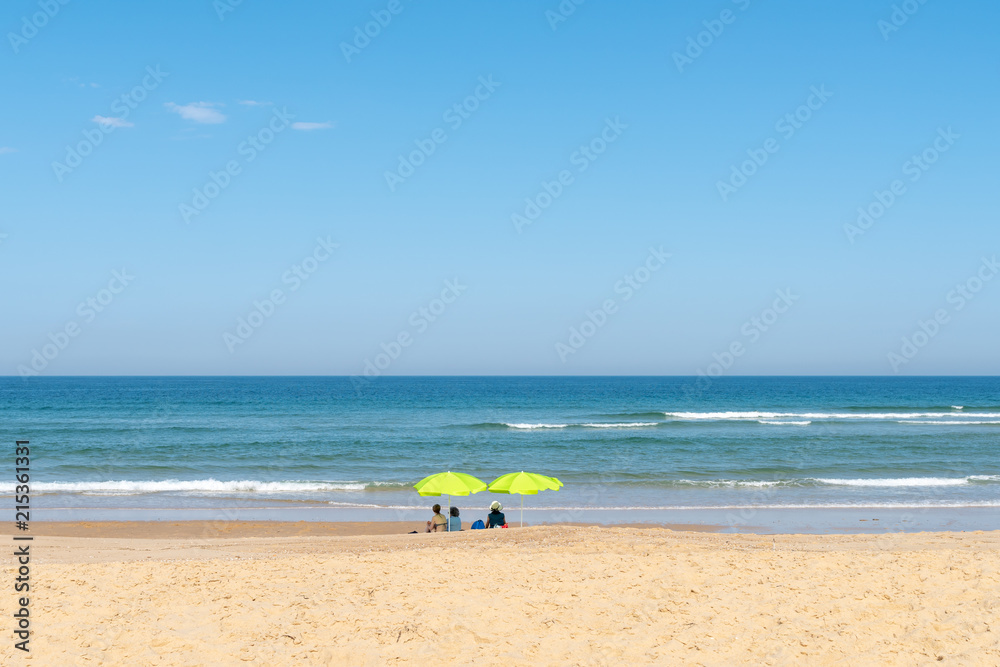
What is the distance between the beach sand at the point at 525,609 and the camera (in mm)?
6953

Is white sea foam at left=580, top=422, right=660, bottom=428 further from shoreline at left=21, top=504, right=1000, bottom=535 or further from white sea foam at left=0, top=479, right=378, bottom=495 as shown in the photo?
shoreline at left=21, top=504, right=1000, bottom=535

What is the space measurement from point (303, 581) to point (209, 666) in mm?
2408

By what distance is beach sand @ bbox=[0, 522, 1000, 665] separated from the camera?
6.95 m

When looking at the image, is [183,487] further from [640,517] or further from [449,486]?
[640,517]

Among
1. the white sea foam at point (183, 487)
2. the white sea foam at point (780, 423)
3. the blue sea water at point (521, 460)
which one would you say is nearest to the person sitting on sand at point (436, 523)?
the blue sea water at point (521, 460)

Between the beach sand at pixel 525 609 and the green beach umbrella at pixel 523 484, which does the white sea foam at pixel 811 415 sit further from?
the beach sand at pixel 525 609

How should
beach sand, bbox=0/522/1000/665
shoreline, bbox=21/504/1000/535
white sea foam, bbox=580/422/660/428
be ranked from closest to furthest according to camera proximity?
1. beach sand, bbox=0/522/1000/665
2. shoreline, bbox=21/504/1000/535
3. white sea foam, bbox=580/422/660/428

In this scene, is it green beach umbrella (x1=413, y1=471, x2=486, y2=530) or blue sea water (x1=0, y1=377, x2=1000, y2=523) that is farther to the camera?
blue sea water (x1=0, y1=377, x2=1000, y2=523)

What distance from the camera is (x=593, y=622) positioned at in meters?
7.72

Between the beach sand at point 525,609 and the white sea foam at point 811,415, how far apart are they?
3908 centimetres

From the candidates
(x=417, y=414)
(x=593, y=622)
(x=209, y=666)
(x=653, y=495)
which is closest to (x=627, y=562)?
(x=593, y=622)

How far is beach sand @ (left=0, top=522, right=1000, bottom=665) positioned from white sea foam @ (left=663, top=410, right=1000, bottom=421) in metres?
39.1

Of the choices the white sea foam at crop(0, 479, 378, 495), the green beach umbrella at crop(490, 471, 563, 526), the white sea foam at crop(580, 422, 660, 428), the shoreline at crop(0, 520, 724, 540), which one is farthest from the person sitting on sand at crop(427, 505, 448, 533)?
the white sea foam at crop(580, 422, 660, 428)

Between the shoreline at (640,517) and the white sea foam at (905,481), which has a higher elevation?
the white sea foam at (905,481)
